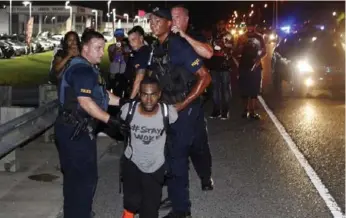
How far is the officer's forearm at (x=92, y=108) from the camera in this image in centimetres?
476

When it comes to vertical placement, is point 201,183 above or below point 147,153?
below

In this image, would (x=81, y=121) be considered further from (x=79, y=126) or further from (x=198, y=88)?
(x=198, y=88)

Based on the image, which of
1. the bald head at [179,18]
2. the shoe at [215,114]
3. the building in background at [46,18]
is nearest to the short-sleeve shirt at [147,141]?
the bald head at [179,18]

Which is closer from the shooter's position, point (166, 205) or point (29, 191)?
point (166, 205)

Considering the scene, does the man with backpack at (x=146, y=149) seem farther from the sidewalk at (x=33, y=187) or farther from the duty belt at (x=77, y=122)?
the sidewalk at (x=33, y=187)

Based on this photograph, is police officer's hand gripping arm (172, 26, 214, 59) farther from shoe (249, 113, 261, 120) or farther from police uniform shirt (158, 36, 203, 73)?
shoe (249, 113, 261, 120)

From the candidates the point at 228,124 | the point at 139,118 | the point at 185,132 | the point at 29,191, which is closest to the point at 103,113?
the point at 139,118

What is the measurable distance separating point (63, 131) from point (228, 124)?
7224 millimetres

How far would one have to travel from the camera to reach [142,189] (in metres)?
4.97

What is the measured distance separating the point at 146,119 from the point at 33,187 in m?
2.71

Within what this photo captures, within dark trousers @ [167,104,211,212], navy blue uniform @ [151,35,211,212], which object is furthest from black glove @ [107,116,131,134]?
dark trousers @ [167,104,211,212]

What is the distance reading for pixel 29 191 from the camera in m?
6.84

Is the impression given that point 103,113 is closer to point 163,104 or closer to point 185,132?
point 163,104

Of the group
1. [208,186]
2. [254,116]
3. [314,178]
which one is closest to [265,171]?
[314,178]
